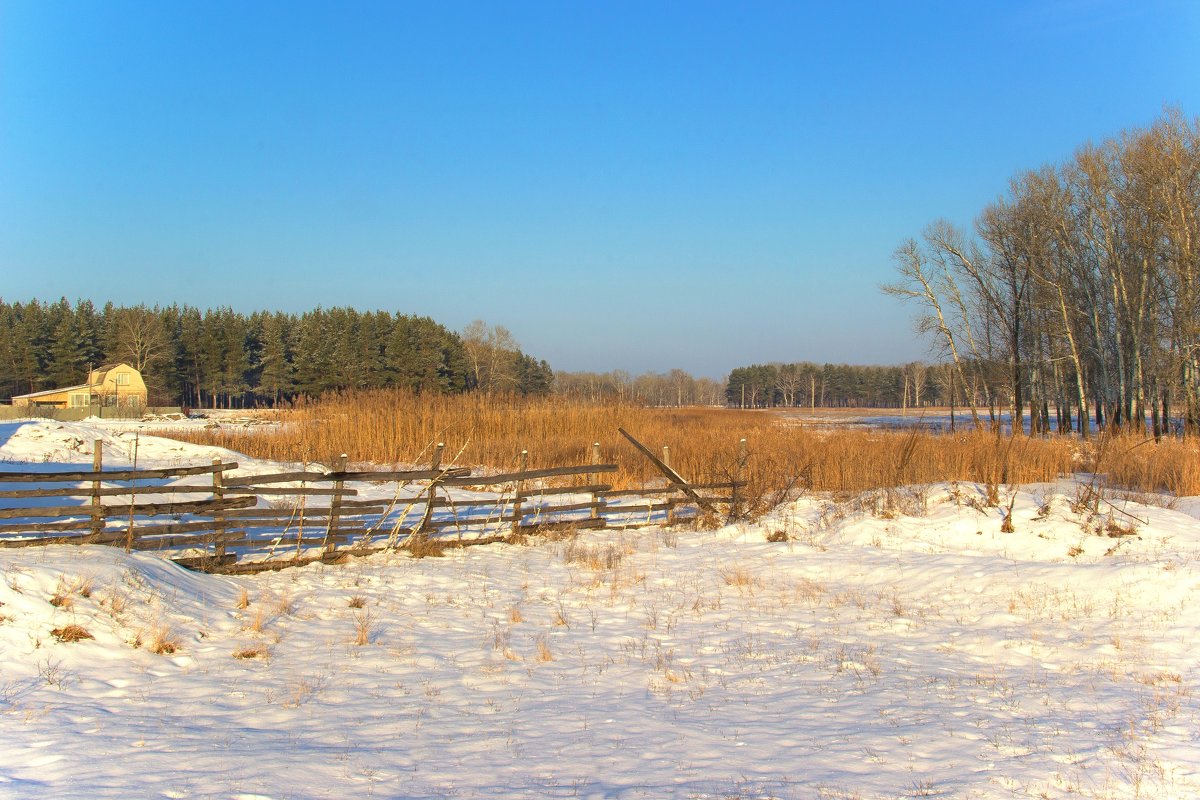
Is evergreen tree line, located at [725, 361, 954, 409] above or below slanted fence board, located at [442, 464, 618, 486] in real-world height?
above

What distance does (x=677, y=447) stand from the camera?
2014cm

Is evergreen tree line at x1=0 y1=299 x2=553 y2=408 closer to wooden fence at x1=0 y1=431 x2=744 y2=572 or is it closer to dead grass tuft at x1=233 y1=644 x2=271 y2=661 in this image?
wooden fence at x1=0 y1=431 x2=744 y2=572

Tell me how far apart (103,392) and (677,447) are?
165 ft

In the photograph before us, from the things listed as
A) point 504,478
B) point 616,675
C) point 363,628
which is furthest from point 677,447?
point 616,675

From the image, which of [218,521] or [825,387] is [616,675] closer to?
[218,521]

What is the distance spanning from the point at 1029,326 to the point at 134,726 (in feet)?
123

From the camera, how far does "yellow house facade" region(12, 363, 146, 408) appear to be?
52.2 m

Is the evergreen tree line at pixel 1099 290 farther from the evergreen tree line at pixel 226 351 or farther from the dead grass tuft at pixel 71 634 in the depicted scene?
the evergreen tree line at pixel 226 351

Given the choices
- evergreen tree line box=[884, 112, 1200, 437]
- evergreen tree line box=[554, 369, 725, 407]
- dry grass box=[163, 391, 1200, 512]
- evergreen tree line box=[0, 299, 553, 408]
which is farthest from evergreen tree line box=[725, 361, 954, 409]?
dry grass box=[163, 391, 1200, 512]

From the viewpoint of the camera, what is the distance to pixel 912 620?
8.26 metres

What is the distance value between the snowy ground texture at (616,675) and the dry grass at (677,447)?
15.1ft

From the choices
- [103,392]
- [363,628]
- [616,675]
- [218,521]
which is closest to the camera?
[616,675]

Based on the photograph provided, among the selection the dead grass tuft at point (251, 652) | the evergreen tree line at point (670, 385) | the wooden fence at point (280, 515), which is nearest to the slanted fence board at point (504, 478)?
→ the wooden fence at point (280, 515)

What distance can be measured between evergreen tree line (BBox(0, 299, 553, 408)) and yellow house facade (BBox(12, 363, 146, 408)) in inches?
297
